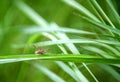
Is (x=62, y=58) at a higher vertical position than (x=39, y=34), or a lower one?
lower

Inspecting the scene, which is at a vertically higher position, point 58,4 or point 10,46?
point 58,4

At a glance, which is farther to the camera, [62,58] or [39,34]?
[39,34]

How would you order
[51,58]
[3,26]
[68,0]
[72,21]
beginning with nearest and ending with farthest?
[51,58]
[68,0]
[72,21]
[3,26]

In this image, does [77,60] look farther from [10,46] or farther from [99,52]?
[10,46]

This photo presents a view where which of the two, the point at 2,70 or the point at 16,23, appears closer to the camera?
the point at 2,70

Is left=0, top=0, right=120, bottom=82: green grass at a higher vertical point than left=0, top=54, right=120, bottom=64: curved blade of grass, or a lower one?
higher

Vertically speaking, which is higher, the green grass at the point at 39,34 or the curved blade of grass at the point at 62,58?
the green grass at the point at 39,34

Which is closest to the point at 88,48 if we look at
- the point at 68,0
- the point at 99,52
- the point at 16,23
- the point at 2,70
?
the point at 99,52

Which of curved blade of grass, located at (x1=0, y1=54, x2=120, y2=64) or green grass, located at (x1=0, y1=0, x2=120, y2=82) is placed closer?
curved blade of grass, located at (x1=0, y1=54, x2=120, y2=64)

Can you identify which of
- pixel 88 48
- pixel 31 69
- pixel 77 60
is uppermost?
pixel 31 69

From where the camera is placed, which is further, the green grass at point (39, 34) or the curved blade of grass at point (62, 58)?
the green grass at point (39, 34)

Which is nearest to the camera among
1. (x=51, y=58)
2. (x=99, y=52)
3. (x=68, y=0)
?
(x=51, y=58)
